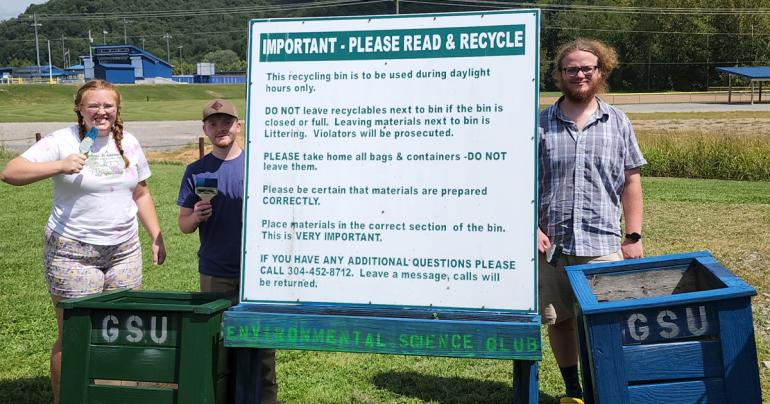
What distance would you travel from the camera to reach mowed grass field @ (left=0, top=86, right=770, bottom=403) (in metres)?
4.78

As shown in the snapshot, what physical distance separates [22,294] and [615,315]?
19.4 feet

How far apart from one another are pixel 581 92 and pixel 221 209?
179 cm

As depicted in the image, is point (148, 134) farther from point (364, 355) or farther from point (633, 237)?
point (633, 237)

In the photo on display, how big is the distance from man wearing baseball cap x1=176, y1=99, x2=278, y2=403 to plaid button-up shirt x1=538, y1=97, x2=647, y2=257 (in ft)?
4.88

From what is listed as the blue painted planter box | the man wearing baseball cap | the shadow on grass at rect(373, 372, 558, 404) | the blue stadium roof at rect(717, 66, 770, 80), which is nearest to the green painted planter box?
the man wearing baseball cap

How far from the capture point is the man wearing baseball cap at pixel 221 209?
153 inches

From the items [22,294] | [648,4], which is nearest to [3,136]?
[22,294]

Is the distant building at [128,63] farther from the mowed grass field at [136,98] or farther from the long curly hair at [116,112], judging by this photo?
the long curly hair at [116,112]

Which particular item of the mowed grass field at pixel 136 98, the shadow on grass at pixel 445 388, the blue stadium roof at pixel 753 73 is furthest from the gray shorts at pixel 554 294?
the blue stadium roof at pixel 753 73

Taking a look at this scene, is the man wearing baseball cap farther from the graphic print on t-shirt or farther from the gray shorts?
the gray shorts

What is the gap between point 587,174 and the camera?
3795 mm

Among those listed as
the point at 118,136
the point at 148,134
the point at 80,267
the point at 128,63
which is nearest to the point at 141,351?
the point at 80,267

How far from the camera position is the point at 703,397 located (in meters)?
2.84

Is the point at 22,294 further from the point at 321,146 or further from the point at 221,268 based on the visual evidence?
the point at 321,146
